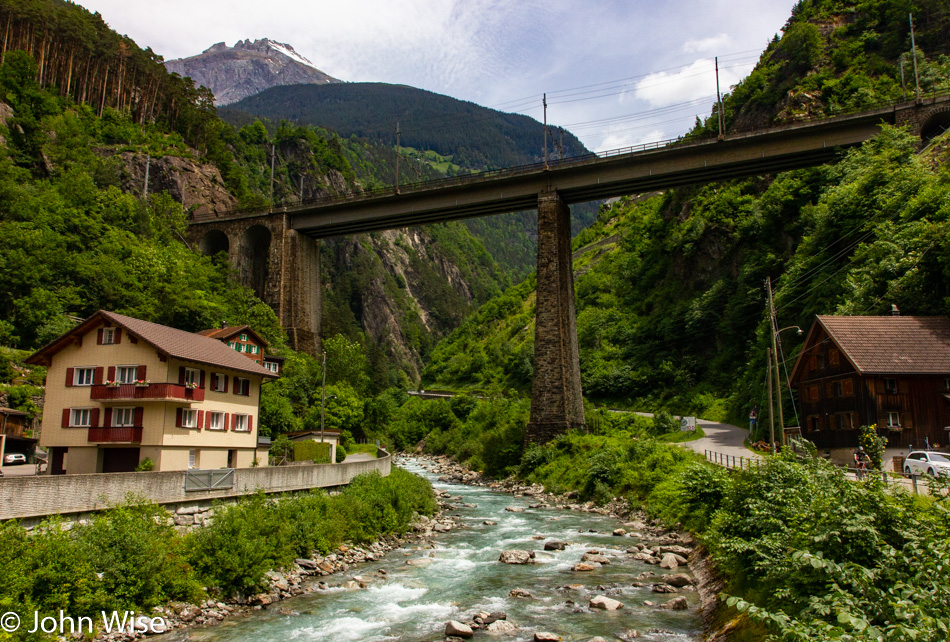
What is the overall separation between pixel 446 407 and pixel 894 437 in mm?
65619

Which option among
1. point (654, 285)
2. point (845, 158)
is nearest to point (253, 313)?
point (654, 285)

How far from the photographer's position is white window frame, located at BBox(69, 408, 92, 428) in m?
30.2

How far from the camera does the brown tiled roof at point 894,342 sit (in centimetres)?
3275

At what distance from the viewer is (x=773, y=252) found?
67.2 metres

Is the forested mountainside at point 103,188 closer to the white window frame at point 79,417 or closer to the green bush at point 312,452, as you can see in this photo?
the green bush at point 312,452

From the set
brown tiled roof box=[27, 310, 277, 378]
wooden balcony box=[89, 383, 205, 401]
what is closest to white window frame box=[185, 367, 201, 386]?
brown tiled roof box=[27, 310, 277, 378]

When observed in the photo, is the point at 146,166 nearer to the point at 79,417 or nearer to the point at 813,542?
the point at 79,417

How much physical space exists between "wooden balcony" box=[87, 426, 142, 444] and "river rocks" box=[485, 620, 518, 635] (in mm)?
19952

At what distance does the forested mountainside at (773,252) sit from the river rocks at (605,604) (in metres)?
28.7

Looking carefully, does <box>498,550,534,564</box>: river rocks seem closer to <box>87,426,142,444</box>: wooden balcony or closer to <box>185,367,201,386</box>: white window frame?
<box>185,367,201,386</box>: white window frame

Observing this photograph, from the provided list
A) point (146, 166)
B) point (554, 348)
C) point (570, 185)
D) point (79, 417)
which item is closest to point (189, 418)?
point (79, 417)

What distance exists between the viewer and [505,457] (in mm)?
59469

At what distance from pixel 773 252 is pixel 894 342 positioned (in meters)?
35.4

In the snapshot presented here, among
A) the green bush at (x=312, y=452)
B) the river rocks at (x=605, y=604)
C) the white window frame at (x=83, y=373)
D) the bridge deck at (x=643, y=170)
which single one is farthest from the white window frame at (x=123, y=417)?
the bridge deck at (x=643, y=170)
